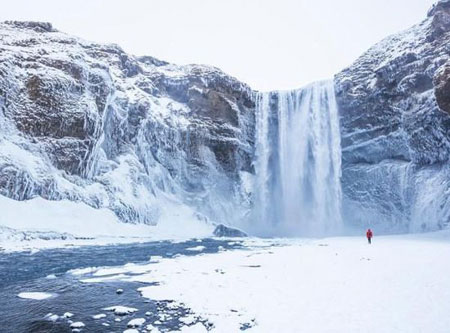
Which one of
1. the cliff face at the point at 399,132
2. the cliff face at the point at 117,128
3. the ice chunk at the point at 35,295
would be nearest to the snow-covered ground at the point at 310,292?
the ice chunk at the point at 35,295

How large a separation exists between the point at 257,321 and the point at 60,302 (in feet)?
20.2

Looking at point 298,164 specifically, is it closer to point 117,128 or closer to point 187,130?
point 187,130

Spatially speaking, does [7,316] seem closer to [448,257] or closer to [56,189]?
[448,257]

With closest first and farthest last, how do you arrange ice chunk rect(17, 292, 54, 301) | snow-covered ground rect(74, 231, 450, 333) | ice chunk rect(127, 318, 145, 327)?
snow-covered ground rect(74, 231, 450, 333) → ice chunk rect(127, 318, 145, 327) → ice chunk rect(17, 292, 54, 301)

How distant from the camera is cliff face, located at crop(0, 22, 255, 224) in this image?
1403 inches

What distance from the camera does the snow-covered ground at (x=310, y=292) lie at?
8.19 metres

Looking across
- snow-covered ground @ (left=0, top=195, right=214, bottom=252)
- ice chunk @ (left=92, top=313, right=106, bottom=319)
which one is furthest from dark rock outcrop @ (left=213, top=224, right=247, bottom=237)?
ice chunk @ (left=92, top=313, right=106, bottom=319)

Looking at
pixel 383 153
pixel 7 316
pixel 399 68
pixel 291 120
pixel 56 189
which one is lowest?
pixel 7 316

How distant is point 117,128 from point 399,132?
38.0 metres

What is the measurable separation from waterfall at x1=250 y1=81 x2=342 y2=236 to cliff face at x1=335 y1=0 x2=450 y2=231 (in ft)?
7.64

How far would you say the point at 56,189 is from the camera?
34188mm

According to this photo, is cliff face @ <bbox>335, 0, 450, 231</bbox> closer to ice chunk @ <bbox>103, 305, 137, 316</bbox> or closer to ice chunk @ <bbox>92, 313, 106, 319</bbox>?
ice chunk @ <bbox>103, 305, 137, 316</bbox>

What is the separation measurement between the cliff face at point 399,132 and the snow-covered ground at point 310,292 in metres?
28.6

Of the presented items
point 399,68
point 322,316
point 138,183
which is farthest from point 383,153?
point 322,316
